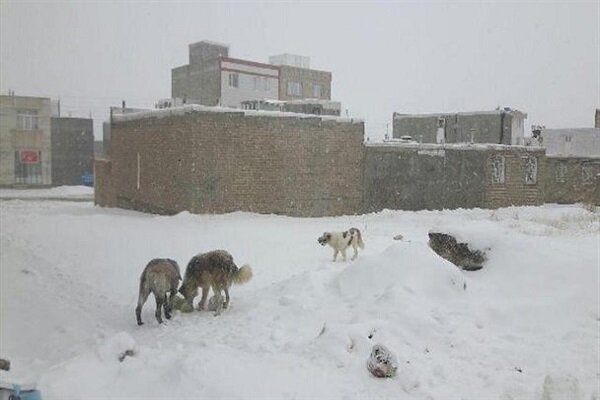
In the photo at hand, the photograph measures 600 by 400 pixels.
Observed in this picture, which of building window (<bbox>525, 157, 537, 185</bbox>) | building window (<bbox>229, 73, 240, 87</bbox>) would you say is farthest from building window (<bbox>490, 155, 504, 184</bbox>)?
building window (<bbox>229, 73, 240, 87</bbox>)

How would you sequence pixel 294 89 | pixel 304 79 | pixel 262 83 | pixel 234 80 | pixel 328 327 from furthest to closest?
pixel 304 79, pixel 294 89, pixel 262 83, pixel 234 80, pixel 328 327

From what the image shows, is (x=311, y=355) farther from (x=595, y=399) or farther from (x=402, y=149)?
(x=402, y=149)

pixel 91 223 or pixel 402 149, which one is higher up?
pixel 402 149

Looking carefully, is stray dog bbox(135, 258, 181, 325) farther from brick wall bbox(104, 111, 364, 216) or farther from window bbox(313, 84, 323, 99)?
window bbox(313, 84, 323, 99)

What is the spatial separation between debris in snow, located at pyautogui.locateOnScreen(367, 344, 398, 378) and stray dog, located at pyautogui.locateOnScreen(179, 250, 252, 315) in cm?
325

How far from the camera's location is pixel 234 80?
164 feet

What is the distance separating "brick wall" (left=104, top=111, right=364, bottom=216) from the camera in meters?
18.9

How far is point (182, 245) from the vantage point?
12.7 metres

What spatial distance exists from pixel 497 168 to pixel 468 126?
38.5ft

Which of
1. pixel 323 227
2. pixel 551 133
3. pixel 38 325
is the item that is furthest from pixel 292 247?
pixel 551 133

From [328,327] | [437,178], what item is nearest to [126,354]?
[328,327]

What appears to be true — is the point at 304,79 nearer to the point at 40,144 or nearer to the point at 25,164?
the point at 40,144

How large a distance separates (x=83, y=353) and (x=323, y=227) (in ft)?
35.7

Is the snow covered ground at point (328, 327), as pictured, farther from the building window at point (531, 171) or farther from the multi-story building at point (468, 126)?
the multi-story building at point (468, 126)
